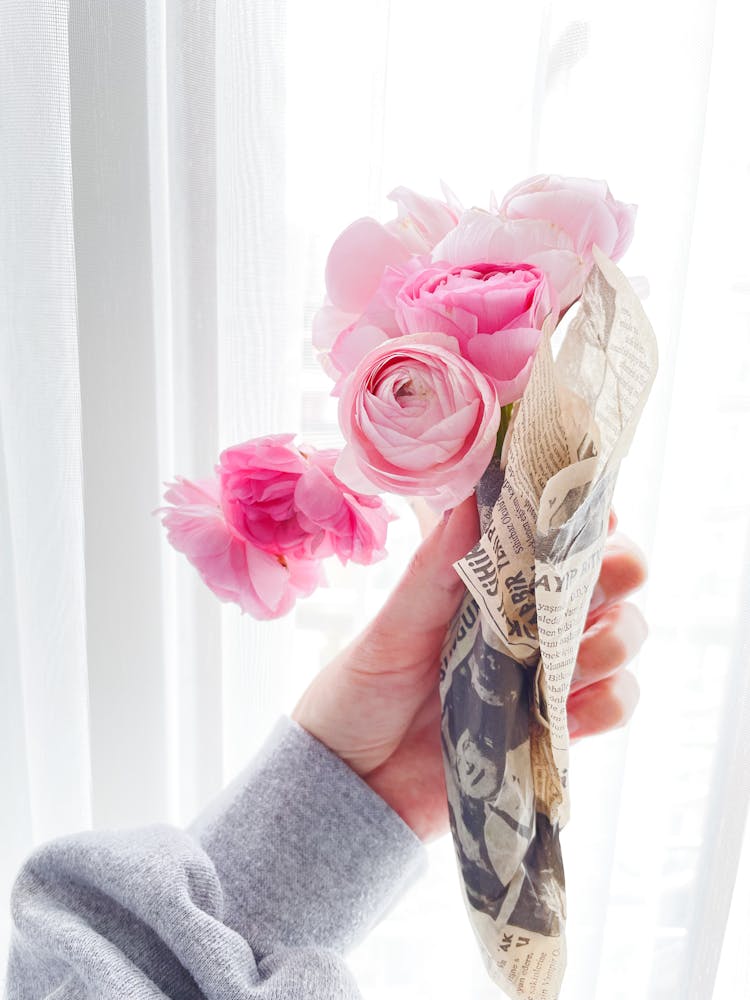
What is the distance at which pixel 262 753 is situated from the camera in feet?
1.83

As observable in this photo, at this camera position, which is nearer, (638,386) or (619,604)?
(638,386)

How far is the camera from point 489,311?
338 millimetres

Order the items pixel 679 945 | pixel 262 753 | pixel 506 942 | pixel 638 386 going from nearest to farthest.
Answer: pixel 638 386, pixel 506 942, pixel 262 753, pixel 679 945

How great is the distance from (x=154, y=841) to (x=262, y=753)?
9 centimetres

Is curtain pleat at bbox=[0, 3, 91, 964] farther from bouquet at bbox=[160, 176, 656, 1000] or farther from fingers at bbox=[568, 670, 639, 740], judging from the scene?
fingers at bbox=[568, 670, 639, 740]

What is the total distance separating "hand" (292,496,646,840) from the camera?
0.48 meters

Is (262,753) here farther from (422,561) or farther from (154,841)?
(422,561)

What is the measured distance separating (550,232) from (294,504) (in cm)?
19

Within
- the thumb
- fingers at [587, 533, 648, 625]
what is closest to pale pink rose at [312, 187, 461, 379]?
the thumb

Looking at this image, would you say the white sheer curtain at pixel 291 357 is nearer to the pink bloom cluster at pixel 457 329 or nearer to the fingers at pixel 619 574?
the fingers at pixel 619 574

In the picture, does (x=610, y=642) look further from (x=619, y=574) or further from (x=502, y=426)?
(x=502, y=426)

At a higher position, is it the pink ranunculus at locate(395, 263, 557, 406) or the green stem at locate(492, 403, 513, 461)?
the pink ranunculus at locate(395, 263, 557, 406)

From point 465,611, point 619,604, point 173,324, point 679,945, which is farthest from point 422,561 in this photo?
point 679,945

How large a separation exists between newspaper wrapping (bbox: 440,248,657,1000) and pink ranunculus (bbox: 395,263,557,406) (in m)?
0.02
